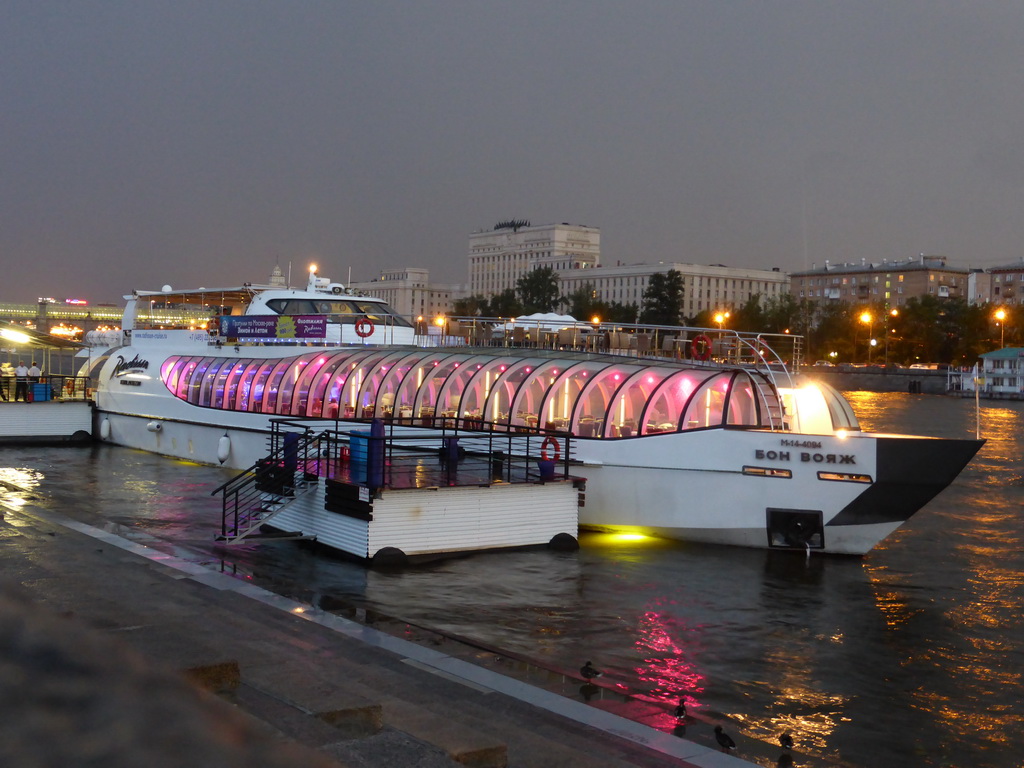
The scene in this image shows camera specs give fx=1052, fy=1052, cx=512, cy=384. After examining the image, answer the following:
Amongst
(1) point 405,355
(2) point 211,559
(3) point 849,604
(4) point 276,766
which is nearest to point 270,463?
(2) point 211,559

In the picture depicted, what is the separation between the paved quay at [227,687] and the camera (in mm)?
2496

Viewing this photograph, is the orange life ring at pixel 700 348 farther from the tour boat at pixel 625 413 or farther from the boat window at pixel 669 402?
the boat window at pixel 669 402

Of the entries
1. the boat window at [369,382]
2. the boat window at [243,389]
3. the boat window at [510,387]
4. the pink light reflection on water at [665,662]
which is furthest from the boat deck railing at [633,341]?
the pink light reflection on water at [665,662]

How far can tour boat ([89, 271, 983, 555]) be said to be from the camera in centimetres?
2003

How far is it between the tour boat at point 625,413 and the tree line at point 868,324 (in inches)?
4356

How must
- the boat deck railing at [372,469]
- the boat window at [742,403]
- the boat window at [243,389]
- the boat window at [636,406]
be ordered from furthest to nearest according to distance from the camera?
the boat window at [243,389] < the boat window at [636,406] < the boat window at [742,403] < the boat deck railing at [372,469]

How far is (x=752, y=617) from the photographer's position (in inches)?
629

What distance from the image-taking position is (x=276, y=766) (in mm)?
2662

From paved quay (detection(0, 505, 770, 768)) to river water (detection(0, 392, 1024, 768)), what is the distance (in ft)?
5.21

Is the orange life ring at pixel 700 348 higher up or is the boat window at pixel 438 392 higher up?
the orange life ring at pixel 700 348

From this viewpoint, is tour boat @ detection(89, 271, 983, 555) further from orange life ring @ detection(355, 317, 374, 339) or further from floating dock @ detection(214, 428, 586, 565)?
floating dock @ detection(214, 428, 586, 565)

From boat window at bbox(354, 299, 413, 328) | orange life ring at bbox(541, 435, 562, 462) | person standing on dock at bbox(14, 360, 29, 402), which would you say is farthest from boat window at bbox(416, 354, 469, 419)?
person standing on dock at bbox(14, 360, 29, 402)

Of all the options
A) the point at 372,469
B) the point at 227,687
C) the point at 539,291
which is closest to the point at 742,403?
the point at 372,469

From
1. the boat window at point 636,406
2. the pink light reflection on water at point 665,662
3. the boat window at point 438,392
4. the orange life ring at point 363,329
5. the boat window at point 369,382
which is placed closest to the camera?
the pink light reflection on water at point 665,662
